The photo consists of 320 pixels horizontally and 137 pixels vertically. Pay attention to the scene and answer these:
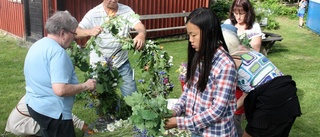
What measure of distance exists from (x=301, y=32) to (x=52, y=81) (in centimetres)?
1216

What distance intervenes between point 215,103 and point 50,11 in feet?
24.2

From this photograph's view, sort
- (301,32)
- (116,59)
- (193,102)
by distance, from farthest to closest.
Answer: (301,32), (116,59), (193,102)

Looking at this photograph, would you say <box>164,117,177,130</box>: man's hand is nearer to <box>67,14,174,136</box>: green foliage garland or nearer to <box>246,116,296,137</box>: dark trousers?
<box>67,14,174,136</box>: green foliage garland

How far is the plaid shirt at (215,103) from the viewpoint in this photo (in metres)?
2.11

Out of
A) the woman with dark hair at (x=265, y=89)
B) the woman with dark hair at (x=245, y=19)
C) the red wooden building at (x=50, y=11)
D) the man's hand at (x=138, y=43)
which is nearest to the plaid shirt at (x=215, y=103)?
the woman with dark hair at (x=265, y=89)

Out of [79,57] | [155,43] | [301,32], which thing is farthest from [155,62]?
[301,32]

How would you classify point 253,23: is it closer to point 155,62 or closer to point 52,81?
point 155,62

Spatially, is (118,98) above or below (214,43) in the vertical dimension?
below

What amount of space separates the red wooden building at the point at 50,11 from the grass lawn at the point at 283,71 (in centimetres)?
44

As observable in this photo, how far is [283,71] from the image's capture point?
768 cm

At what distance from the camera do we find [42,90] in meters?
2.76

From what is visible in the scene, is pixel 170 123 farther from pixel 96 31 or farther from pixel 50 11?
pixel 50 11

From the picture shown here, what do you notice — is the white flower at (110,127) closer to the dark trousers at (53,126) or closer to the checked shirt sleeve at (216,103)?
the dark trousers at (53,126)

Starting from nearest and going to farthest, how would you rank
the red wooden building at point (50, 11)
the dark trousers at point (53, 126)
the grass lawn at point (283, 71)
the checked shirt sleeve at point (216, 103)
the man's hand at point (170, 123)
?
the checked shirt sleeve at point (216, 103) → the man's hand at point (170, 123) → the dark trousers at point (53, 126) → the grass lawn at point (283, 71) → the red wooden building at point (50, 11)
